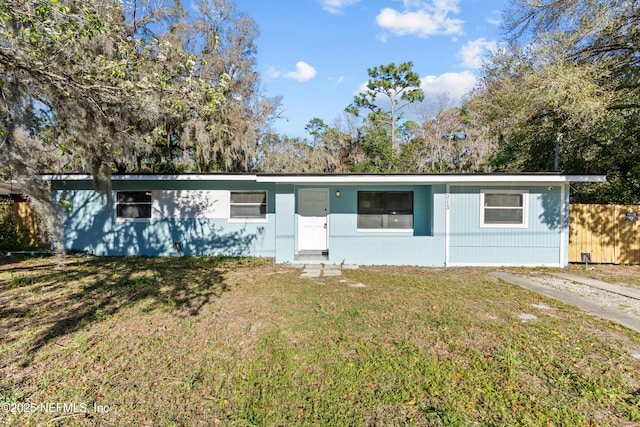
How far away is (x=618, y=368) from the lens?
126 inches

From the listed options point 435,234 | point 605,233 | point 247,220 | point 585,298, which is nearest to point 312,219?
point 247,220

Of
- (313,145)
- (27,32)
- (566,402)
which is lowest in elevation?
(566,402)

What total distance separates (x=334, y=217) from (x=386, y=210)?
1.44 m

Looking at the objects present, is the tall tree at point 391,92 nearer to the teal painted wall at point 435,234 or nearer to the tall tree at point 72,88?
the teal painted wall at point 435,234

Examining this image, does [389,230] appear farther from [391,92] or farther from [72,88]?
[391,92]

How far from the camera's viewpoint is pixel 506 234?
822 cm

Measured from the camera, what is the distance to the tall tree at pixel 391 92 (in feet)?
82.6

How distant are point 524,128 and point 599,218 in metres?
4.44

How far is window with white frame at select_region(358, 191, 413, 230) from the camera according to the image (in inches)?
347

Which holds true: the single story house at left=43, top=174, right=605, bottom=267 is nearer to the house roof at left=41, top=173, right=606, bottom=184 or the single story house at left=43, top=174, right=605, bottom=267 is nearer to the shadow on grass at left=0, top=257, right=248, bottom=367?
the house roof at left=41, top=173, right=606, bottom=184

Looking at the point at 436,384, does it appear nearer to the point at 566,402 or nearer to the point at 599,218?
the point at 566,402

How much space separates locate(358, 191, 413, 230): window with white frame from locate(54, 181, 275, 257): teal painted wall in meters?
2.82

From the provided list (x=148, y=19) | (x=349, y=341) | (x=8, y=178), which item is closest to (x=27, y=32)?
(x=8, y=178)

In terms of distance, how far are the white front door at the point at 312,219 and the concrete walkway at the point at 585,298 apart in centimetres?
453
